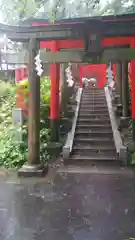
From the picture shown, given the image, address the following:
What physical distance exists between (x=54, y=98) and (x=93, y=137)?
6.60 feet

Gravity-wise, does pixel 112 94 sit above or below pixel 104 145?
above

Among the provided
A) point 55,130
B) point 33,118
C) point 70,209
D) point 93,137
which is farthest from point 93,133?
point 70,209

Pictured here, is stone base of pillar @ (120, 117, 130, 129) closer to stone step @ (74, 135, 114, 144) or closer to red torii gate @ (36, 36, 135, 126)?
stone step @ (74, 135, 114, 144)

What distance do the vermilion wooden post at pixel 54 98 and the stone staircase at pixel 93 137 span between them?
2.63 feet

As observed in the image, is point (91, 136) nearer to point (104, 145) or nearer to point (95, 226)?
point (104, 145)

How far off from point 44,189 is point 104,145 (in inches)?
153

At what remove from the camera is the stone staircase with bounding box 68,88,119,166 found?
30.4 feet

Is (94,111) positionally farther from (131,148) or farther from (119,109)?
(131,148)

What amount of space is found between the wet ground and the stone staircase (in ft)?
4.68

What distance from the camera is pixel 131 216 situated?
5.23 m

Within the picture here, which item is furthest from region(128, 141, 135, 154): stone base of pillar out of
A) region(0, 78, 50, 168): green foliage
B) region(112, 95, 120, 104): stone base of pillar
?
region(112, 95, 120, 104): stone base of pillar

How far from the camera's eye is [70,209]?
5.59 m

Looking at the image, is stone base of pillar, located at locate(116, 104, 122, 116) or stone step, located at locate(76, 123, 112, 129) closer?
stone step, located at locate(76, 123, 112, 129)

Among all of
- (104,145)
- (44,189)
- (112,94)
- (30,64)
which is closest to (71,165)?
(104,145)
